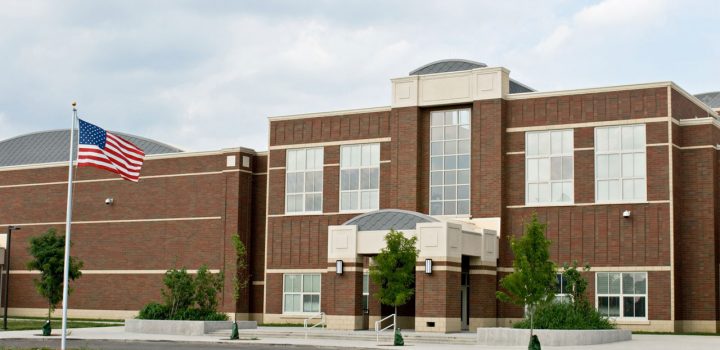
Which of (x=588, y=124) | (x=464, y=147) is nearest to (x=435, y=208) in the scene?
(x=464, y=147)

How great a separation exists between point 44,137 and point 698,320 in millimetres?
49812

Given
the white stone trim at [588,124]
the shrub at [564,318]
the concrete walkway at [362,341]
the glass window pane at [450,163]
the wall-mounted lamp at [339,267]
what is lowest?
the concrete walkway at [362,341]

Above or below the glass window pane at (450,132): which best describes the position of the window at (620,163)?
below

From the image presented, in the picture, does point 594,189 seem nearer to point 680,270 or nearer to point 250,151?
point 680,270

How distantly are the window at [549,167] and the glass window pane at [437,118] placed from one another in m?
4.53

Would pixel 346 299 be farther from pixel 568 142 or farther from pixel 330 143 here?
pixel 568 142

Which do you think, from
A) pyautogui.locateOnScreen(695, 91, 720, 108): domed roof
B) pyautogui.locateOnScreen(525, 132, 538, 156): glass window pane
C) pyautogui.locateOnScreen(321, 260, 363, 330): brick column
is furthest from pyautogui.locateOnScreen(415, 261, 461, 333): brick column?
pyautogui.locateOnScreen(695, 91, 720, 108): domed roof

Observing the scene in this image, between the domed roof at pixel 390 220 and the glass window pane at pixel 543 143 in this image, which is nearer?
the domed roof at pixel 390 220

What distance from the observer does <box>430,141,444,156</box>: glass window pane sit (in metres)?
49.1

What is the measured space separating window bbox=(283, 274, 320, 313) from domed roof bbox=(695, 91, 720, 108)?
30492mm

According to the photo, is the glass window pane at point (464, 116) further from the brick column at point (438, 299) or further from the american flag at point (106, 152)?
the american flag at point (106, 152)

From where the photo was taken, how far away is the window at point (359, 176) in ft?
166

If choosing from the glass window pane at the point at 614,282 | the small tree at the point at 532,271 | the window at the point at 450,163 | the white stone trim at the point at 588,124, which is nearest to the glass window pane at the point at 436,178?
the window at the point at 450,163

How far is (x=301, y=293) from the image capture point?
51969mm
